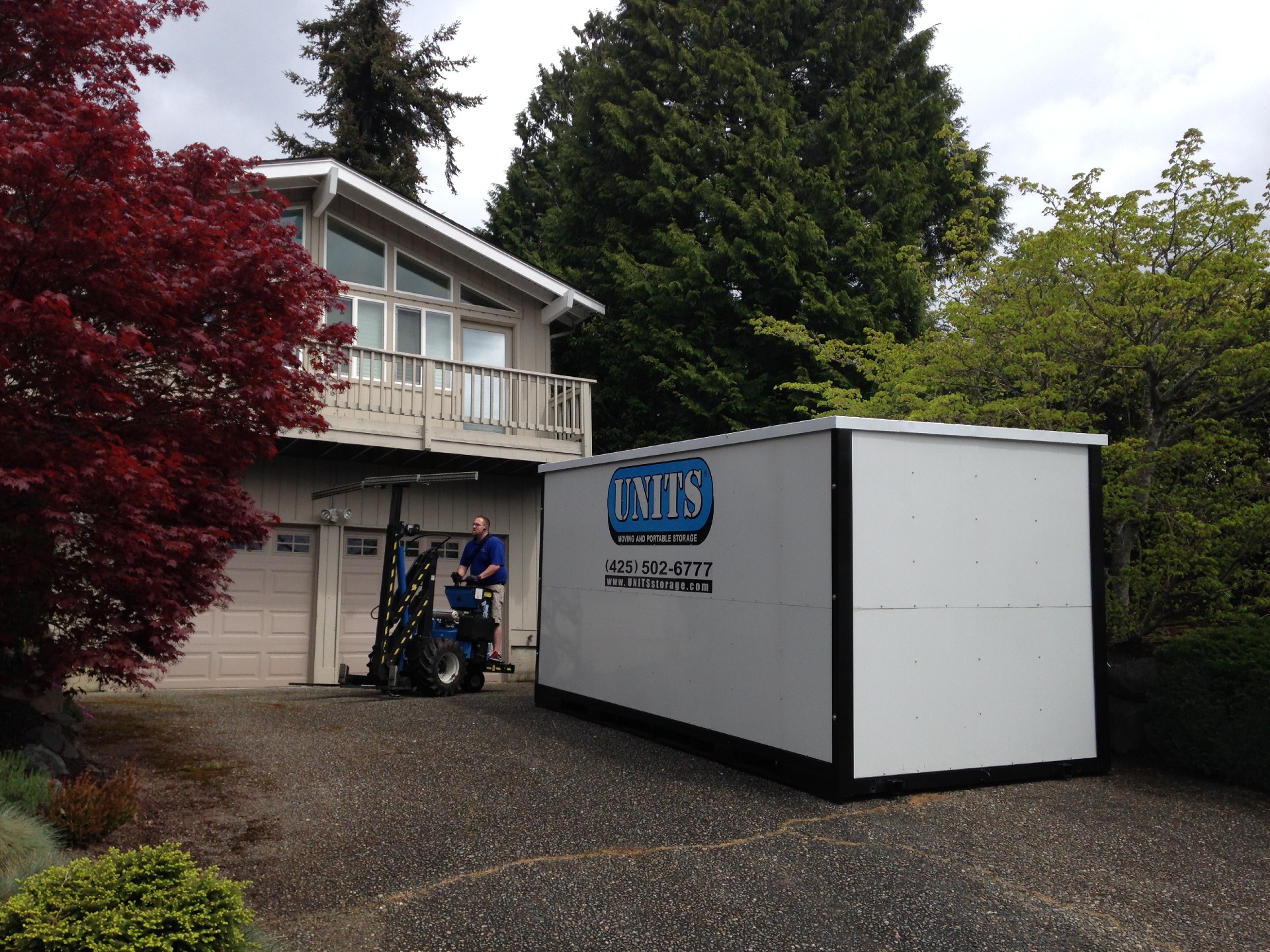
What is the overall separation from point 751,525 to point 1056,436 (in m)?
2.26

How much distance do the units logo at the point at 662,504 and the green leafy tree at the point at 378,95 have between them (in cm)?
2062

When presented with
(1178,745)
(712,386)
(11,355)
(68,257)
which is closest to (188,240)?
(68,257)

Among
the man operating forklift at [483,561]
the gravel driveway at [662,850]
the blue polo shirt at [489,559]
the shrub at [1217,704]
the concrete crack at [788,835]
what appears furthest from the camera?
the blue polo shirt at [489,559]

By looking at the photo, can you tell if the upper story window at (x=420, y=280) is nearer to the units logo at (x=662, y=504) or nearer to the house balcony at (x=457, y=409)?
the house balcony at (x=457, y=409)

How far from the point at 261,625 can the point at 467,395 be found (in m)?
4.09

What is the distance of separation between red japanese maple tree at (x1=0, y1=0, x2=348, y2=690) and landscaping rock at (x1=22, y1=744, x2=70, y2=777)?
40cm

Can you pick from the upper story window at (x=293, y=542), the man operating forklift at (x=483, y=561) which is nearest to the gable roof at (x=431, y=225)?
the upper story window at (x=293, y=542)

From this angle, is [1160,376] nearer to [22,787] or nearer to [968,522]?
[968,522]

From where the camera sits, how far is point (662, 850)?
5.35 metres

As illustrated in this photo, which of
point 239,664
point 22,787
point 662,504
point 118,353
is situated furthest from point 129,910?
point 239,664

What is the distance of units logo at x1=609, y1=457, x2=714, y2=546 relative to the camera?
793cm

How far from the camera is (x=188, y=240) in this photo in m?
5.93

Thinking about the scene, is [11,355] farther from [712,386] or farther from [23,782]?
[712,386]

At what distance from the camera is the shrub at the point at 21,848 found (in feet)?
13.9
